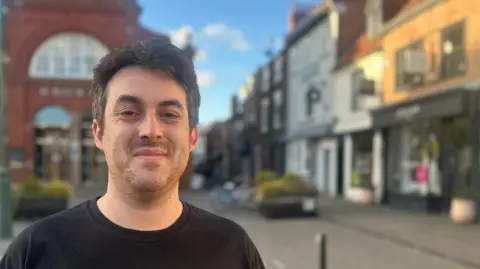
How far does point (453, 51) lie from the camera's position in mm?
16375

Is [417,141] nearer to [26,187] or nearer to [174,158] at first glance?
[26,187]

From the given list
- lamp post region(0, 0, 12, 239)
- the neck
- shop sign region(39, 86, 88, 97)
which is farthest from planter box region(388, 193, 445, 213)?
shop sign region(39, 86, 88, 97)

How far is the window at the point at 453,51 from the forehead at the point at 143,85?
15432 mm

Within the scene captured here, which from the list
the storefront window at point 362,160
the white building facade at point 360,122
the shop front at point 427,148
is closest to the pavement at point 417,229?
the shop front at point 427,148

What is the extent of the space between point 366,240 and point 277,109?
27.2 meters

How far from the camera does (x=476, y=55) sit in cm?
1494

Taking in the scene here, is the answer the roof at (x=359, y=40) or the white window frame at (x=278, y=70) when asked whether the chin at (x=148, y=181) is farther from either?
the white window frame at (x=278, y=70)

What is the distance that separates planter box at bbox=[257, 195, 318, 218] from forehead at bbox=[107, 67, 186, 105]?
48.5 ft

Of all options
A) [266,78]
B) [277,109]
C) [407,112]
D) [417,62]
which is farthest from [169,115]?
[266,78]

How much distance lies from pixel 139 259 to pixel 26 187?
49.5 feet

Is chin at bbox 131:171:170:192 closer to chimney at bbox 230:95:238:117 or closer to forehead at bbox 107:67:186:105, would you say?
forehead at bbox 107:67:186:105

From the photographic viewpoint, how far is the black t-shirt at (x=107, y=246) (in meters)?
1.64

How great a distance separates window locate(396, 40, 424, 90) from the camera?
18.2 metres

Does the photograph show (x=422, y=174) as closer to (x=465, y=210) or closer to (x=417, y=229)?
(x=465, y=210)
